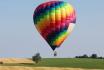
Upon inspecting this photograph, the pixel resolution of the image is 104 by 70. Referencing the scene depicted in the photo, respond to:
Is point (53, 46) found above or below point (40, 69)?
above

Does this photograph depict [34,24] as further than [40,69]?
No

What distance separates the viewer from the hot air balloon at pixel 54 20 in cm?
4272

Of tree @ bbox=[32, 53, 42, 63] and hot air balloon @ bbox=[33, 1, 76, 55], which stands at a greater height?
hot air balloon @ bbox=[33, 1, 76, 55]

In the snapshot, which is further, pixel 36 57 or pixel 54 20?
pixel 36 57

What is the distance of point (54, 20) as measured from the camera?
42750mm

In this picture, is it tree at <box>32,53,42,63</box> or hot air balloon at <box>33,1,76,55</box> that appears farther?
tree at <box>32,53,42,63</box>

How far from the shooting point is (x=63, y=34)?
43781 mm

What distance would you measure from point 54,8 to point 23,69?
1031 inches

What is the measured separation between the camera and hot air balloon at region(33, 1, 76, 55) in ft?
140

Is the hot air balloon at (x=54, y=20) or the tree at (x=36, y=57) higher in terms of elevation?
Answer: the hot air balloon at (x=54, y=20)

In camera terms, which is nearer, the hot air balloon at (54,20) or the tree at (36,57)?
the hot air balloon at (54,20)

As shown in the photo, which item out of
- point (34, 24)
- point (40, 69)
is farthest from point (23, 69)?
point (34, 24)

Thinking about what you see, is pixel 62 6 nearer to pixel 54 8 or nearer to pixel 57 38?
pixel 54 8

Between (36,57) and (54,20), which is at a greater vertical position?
(54,20)
